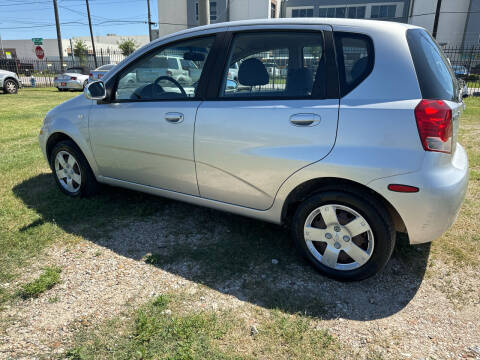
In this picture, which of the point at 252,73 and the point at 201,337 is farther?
the point at 252,73

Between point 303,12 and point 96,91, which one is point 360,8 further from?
point 96,91

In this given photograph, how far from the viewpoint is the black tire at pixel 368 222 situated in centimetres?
249

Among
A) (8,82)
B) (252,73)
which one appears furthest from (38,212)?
(8,82)

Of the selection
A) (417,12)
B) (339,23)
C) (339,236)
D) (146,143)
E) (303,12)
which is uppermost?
(303,12)

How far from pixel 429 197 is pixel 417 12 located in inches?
2097

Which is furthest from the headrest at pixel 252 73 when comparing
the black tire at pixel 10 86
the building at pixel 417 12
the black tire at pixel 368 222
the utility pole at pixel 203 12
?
the building at pixel 417 12

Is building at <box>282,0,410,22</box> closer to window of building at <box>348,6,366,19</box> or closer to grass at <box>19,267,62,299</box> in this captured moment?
window of building at <box>348,6,366,19</box>

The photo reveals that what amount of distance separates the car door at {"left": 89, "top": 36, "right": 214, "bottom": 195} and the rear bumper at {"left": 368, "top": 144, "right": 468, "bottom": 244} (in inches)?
64.2

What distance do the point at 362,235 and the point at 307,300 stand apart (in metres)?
0.62

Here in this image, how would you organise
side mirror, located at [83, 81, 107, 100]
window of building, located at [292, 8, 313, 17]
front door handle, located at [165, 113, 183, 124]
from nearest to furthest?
1. front door handle, located at [165, 113, 183, 124]
2. side mirror, located at [83, 81, 107, 100]
3. window of building, located at [292, 8, 313, 17]

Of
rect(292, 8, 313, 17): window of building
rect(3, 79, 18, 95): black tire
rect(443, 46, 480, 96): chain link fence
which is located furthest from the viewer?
rect(292, 8, 313, 17): window of building

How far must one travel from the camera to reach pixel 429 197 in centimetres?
231

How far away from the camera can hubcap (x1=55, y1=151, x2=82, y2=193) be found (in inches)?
165

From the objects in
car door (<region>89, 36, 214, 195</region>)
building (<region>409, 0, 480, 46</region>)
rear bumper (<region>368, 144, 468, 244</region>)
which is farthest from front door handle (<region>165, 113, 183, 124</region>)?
building (<region>409, 0, 480, 46</region>)
